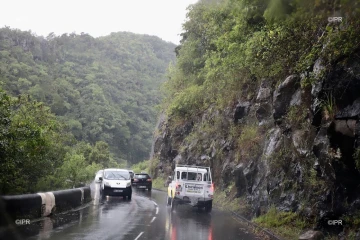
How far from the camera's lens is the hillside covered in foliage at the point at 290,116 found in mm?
10752

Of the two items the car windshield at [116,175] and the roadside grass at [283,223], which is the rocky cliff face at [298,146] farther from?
the car windshield at [116,175]

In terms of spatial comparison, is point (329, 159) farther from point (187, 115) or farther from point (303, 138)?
point (187, 115)

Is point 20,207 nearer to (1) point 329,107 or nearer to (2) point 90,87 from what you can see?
(1) point 329,107

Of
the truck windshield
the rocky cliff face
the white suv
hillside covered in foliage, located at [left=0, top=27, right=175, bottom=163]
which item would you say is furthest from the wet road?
hillside covered in foliage, located at [left=0, top=27, right=175, bottom=163]

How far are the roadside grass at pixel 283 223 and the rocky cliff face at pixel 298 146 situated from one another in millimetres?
345

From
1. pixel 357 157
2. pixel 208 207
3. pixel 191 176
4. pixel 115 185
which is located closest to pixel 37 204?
pixel 191 176

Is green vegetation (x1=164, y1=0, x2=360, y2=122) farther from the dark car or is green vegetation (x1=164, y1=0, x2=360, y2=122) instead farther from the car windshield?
the car windshield

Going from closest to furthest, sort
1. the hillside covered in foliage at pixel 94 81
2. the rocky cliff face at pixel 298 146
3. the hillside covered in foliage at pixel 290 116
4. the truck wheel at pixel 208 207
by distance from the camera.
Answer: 1. the hillside covered in foliage at pixel 290 116
2. the rocky cliff face at pixel 298 146
3. the truck wheel at pixel 208 207
4. the hillside covered in foliage at pixel 94 81

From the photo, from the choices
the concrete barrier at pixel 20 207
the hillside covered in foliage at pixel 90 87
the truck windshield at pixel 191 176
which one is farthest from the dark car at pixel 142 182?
the concrete barrier at pixel 20 207

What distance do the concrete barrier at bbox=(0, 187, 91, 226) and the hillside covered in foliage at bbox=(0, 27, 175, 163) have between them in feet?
132

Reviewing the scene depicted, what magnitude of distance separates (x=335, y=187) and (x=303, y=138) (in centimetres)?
315

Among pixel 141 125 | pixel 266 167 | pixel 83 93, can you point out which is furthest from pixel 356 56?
pixel 141 125

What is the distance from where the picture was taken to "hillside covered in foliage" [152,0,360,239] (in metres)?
10.8

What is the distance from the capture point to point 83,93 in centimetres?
8112
